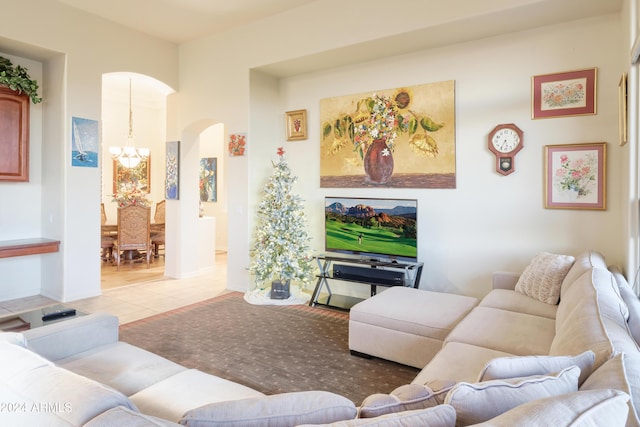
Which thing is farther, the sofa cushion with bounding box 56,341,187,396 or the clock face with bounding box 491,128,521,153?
the clock face with bounding box 491,128,521,153

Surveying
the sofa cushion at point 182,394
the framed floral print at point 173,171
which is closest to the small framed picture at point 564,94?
the sofa cushion at point 182,394

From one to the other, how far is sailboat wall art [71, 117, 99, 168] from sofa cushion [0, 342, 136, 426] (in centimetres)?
438

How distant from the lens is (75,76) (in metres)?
4.86

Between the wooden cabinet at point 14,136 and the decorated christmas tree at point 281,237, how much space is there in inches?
115

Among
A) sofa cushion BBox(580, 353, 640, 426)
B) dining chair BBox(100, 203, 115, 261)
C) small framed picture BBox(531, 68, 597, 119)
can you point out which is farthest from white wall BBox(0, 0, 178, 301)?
sofa cushion BBox(580, 353, 640, 426)

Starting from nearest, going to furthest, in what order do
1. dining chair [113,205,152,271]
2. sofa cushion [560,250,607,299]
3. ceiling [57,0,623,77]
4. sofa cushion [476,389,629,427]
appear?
sofa cushion [476,389,629,427] < sofa cushion [560,250,607,299] < ceiling [57,0,623,77] < dining chair [113,205,152,271]

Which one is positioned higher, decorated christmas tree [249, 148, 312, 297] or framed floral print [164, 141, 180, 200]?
framed floral print [164, 141, 180, 200]

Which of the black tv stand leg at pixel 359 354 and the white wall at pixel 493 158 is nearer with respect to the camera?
the black tv stand leg at pixel 359 354

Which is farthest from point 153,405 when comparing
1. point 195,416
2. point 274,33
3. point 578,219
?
point 274,33

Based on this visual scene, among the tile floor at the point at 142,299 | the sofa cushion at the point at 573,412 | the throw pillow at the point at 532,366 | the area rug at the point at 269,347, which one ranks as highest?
the sofa cushion at the point at 573,412

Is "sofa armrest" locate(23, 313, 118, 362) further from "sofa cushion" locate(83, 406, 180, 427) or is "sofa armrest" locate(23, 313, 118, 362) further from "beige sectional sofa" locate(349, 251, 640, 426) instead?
"beige sectional sofa" locate(349, 251, 640, 426)

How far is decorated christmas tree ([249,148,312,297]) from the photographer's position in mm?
4949

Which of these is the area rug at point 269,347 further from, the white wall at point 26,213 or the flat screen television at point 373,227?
the white wall at point 26,213

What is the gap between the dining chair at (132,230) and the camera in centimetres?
668
